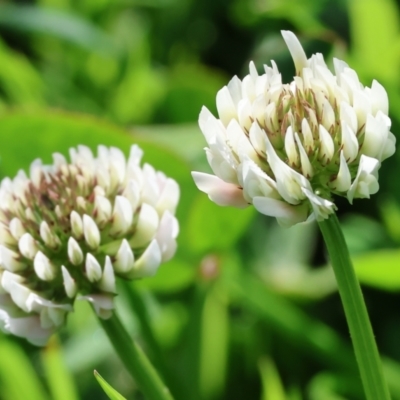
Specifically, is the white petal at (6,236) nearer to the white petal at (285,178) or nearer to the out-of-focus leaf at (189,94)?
the white petal at (285,178)

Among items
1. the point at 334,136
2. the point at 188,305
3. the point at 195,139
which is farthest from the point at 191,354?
the point at 334,136

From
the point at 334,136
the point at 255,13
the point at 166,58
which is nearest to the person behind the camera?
the point at 334,136

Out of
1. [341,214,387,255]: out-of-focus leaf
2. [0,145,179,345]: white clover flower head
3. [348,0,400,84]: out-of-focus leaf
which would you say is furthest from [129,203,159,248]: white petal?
[348,0,400,84]: out-of-focus leaf

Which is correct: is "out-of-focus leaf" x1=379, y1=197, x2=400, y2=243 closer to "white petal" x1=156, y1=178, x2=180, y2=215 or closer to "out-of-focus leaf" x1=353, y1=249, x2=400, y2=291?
"out-of-focus leaf" x1=353, y1=249, x2=400, y2=291

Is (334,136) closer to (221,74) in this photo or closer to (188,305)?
(188,305)

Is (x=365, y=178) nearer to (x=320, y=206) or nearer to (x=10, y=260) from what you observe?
(x=320, y=206)

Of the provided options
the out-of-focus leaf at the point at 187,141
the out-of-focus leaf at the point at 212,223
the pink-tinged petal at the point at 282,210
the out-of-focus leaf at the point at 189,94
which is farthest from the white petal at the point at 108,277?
the out-of-focus leaf at the point at 189,94
